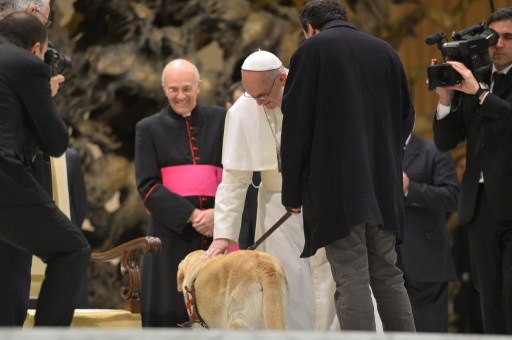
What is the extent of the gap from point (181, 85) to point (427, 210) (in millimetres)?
1850

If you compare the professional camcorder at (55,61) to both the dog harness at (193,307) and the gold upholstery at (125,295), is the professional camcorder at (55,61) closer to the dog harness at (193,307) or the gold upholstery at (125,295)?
A: the gold upholstery at (125,295)

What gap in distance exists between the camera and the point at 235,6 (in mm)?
9406

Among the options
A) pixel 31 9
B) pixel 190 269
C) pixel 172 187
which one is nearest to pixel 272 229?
pixel 190 269

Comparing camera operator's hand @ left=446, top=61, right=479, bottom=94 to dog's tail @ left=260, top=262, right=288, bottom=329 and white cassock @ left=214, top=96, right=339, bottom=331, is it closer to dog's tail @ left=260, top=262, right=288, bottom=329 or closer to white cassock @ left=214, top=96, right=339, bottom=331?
white cassock @ left=214, top=96, right=339, bottom=331

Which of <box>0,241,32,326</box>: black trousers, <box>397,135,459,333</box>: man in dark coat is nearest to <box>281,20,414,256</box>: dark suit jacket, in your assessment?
<box>0,241,32,326</box>: black trousers

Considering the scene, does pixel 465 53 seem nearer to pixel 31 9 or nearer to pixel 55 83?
pixel 55 83

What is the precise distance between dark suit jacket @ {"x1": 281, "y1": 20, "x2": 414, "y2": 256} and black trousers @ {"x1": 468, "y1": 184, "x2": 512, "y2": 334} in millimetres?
875

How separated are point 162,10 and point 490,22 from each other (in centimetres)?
458

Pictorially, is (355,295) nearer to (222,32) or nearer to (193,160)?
(193,160)

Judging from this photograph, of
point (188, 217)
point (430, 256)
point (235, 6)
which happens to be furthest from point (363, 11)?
point (188, 217)

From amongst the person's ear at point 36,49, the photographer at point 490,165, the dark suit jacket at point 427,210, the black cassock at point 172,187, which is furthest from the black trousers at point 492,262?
the person's ear at point 36,49

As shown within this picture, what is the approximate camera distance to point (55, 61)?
15.1 feet

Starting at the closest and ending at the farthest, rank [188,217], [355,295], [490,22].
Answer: [355,295] < [490,22] < [188,217]

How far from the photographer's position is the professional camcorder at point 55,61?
180 inches
